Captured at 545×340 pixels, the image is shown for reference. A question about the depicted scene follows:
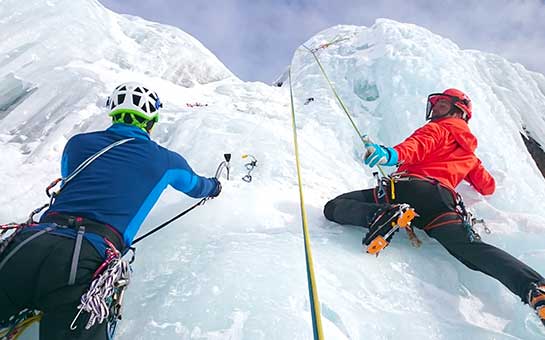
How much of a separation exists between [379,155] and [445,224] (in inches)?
25.8

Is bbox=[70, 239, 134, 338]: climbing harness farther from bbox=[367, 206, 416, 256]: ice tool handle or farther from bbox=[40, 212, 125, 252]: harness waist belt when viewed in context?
bbox=[367, 206, 416, 256]: ice tool handle

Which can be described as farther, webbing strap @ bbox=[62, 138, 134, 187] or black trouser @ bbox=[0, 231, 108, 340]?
webbing strap @ bbox=[62, 138, 134, 187]

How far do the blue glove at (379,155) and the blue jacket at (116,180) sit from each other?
52.1 inches

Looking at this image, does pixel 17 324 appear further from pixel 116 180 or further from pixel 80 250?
pixel 116 180

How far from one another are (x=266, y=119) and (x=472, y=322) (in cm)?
464

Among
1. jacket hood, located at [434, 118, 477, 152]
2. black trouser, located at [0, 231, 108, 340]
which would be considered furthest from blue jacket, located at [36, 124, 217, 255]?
jacket hood, located at [434, 118, 477, 152]

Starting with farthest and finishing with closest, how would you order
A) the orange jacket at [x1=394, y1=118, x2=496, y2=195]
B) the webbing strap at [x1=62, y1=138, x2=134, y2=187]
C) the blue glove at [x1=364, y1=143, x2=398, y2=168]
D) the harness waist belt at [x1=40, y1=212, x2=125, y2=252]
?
the orange jacket at [x1=394, y1=118, x2=496, y2=195]
the blue glove at [x1=364, y1=143, x2=398, y2=168]
the webbing strap at [x1=62, y1=138, x2=134, y2=187]
the harness waist belt at [x1=40, y1=212, x2=125, y2=252]

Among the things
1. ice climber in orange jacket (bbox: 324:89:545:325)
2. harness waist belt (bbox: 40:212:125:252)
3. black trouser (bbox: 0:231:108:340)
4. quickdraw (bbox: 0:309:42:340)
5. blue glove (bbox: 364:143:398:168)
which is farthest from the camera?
blue glove (bbox: 364:143:398:168)

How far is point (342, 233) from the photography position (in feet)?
8.90

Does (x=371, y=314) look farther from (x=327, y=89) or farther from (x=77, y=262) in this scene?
(x=327, y=89)

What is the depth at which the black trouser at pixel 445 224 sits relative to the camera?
1.79 metres

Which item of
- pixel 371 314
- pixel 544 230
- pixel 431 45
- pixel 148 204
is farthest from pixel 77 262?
pixel 431 45

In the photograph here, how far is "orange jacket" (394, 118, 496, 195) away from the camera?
2639 millimetres

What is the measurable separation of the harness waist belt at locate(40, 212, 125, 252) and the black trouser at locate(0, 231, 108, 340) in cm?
16
